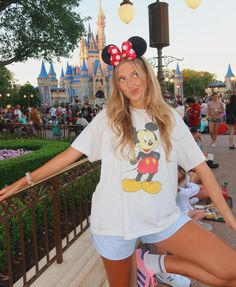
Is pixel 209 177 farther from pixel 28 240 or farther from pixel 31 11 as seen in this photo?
pixel 31 11

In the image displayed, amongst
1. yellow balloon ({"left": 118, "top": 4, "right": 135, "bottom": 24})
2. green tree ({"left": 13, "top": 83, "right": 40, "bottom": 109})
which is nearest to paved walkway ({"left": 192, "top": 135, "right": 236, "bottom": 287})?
yellow balloon ({"left": 118, "top": 4, "right": 135, "bottom": 24})

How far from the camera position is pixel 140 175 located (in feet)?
6.10

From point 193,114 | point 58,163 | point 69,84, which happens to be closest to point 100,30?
point 69,84

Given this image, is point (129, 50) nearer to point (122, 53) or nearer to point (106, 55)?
point (122, 53)

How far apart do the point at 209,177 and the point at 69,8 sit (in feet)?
43.5

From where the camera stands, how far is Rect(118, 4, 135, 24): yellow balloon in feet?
26.1

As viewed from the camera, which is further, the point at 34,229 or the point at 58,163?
the point at 34,229

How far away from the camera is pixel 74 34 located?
14.3 metres

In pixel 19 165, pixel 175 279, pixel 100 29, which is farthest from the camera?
pixel 100 29

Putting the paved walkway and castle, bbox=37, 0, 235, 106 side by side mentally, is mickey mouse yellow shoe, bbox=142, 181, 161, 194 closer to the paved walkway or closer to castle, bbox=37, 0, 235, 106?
the paved walkway

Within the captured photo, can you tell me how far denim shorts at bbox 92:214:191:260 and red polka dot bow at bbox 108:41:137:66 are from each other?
0.93 meters

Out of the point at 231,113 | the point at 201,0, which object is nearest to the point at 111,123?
the point at 201,0

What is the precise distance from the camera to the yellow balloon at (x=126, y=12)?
794 centimetres

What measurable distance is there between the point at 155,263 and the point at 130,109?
3.45ft
